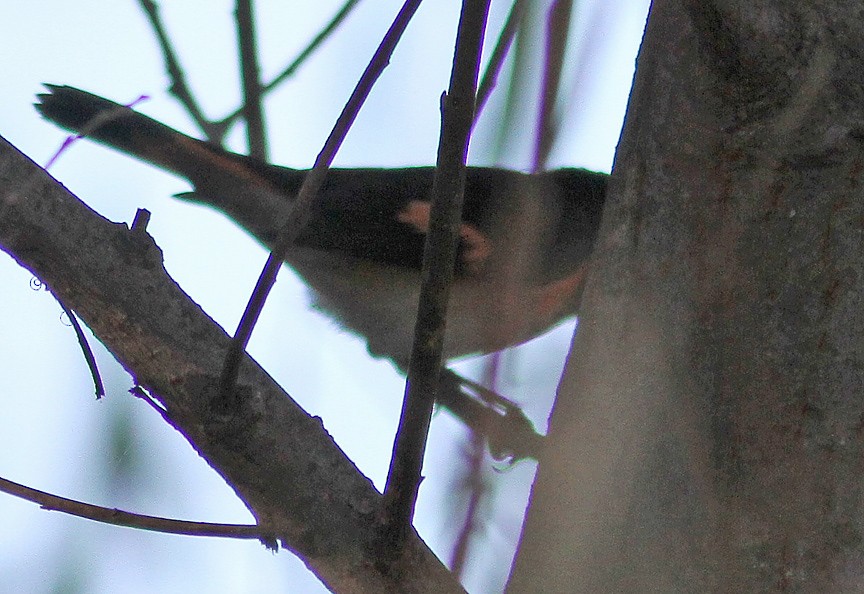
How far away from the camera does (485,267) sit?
1936 mm

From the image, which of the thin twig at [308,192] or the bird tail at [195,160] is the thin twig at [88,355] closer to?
the thin twig at [308,192]

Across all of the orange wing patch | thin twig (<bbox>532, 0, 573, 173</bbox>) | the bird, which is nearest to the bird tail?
the bird

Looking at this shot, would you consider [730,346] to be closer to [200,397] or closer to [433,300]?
[433,300]

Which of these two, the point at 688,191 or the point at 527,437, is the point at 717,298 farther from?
the point at 527,437

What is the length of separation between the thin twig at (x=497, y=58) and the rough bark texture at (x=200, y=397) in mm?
350

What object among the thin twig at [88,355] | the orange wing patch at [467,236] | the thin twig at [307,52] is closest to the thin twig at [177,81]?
the thin twig at [307,52]

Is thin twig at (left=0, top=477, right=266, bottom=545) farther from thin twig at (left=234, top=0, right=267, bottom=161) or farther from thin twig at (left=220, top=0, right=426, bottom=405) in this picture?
thin twig at (left=234, top=0, right=267, bottom=161)

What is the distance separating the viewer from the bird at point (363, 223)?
200 cm

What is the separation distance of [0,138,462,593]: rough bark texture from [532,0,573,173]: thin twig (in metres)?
0.35

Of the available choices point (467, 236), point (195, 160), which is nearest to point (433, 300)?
point (467, 236)

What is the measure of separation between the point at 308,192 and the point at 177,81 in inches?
31.2

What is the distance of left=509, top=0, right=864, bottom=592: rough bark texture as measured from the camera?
801 millimetres

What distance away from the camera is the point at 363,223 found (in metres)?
2.45

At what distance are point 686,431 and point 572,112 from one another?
28cm
